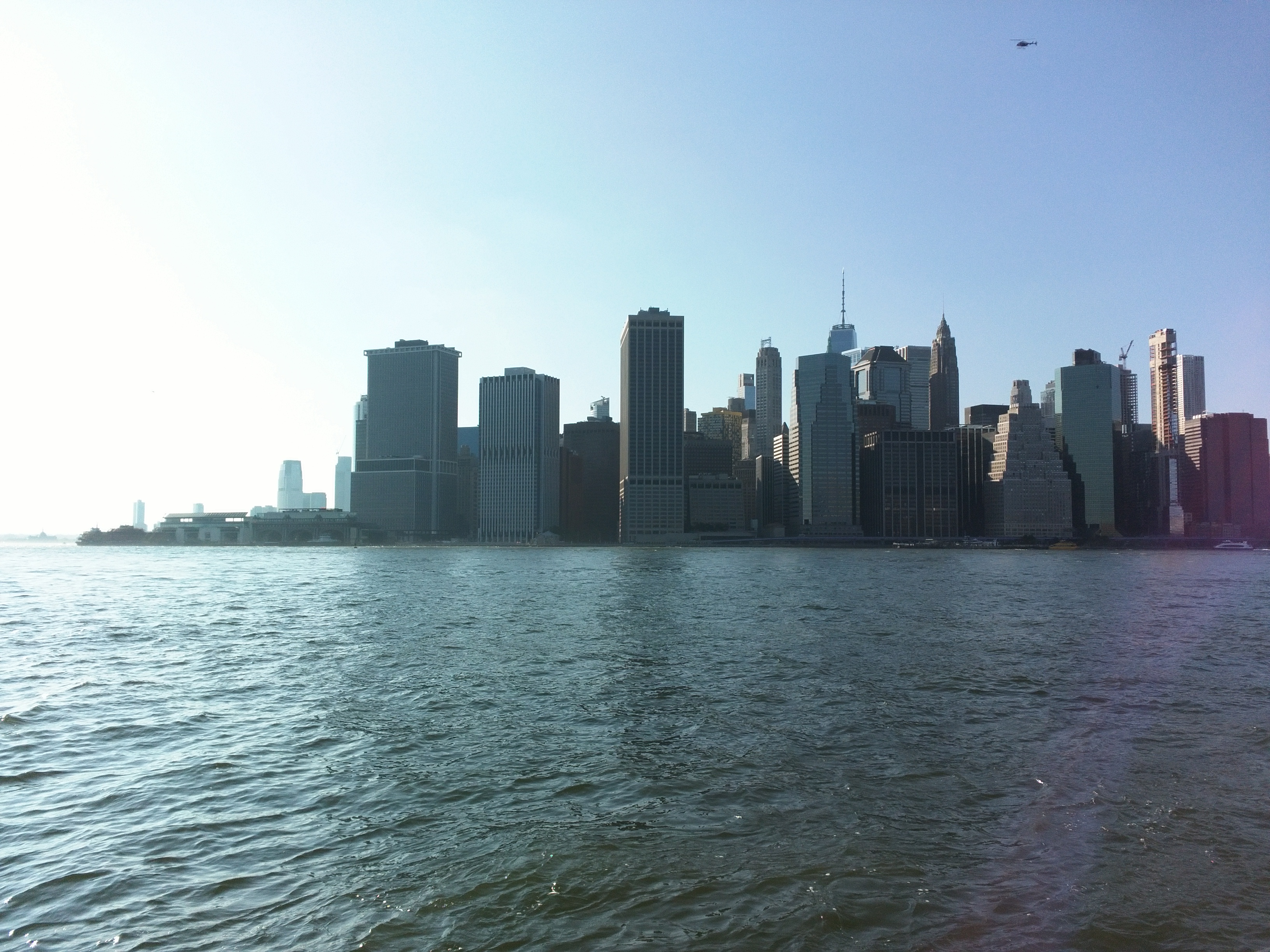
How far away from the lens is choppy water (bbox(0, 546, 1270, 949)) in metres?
15.8

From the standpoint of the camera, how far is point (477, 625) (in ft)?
222

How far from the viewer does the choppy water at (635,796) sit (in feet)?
51.8

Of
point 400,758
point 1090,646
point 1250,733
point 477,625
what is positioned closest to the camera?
point 400,758

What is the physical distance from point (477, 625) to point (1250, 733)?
51.1 m

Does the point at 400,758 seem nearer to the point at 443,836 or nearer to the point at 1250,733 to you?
the point at 443,836

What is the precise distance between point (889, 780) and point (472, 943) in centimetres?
1368

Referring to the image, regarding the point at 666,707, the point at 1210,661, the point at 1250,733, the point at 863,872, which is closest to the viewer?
the point at 863,872

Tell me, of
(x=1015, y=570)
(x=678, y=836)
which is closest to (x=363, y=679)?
(x=678, y=836)

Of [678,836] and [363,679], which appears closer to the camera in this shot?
[678,836]

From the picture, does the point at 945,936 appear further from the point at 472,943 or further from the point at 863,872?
the point at 472,943

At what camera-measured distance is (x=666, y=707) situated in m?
34.4

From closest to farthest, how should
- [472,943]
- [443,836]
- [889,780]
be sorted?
[472,943] → [443,836] → [889,780]

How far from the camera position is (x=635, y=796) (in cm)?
2283

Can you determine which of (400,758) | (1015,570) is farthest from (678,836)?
(1015,570)
